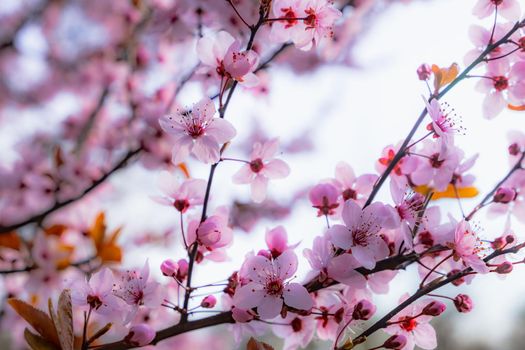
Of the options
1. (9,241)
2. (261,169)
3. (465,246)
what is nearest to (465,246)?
(465,246)

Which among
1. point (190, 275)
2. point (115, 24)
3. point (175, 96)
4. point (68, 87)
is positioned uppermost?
point (115, 24)

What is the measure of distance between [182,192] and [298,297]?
368mm

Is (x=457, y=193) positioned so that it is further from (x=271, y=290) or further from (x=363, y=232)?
(x=271, y=290)

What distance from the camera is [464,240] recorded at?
0.88m

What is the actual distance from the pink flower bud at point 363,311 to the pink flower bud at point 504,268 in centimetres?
21

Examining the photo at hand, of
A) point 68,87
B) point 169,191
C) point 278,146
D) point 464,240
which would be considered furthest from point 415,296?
point 68,87

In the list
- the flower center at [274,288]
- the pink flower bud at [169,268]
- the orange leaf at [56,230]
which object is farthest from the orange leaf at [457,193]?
the orange leaf at [56,230]

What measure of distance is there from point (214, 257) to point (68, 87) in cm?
351

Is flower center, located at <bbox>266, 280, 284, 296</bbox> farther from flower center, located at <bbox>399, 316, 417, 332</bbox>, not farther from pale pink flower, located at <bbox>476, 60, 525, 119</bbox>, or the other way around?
pale pink flower, located at <bbox>476, 60, 525, 119</bbox>

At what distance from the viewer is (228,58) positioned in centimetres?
96

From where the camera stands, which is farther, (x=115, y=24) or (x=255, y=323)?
(x=115, y=24)

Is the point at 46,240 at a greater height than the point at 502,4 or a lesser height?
greater

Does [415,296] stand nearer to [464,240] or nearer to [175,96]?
[464,240]

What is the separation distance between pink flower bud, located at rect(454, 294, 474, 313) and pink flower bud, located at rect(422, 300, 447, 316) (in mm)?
24
